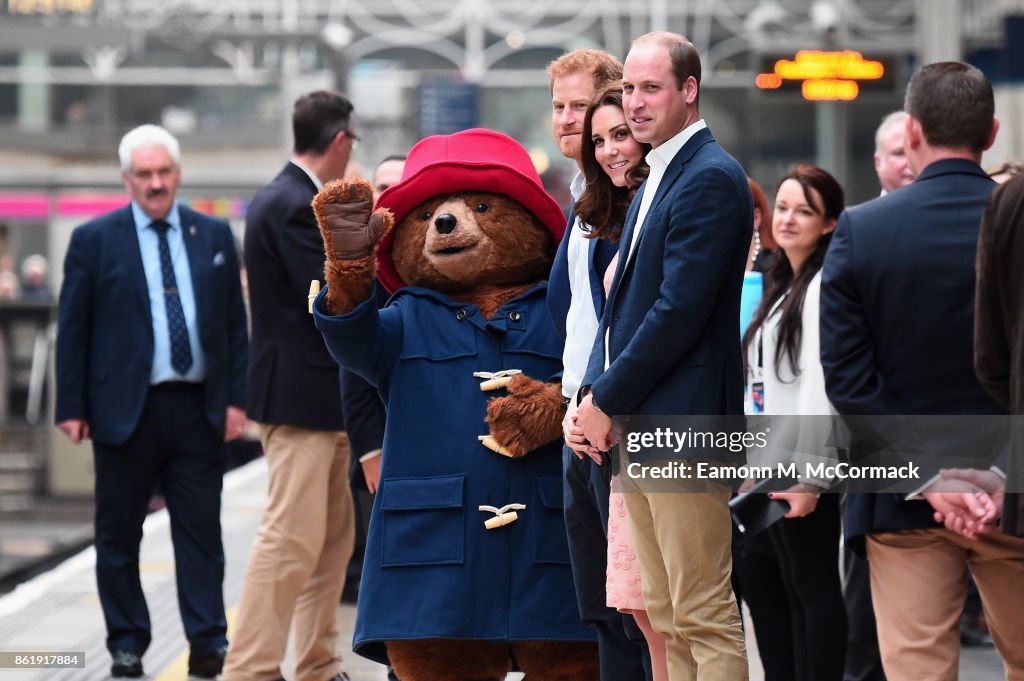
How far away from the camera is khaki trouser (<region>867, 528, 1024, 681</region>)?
4473 mm

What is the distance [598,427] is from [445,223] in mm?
1080

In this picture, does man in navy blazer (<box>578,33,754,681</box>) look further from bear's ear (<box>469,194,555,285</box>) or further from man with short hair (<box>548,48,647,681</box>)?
bear's ear (<box>469,194,555,285</box>)

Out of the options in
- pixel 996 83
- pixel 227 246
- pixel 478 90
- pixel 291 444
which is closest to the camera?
pixel 291 444

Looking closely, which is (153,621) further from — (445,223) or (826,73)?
(826,73)

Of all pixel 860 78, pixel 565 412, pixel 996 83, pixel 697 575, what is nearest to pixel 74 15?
pixel 860 78

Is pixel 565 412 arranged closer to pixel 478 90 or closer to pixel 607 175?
pixel 607 175

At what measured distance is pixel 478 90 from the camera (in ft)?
81.6

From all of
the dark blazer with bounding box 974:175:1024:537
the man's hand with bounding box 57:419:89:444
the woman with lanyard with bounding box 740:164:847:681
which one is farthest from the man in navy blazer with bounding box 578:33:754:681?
the man's hand with bounding box 57:419:89:444

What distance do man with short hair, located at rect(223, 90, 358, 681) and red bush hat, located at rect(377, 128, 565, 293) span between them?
3.31 feet

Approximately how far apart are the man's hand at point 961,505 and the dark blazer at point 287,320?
2.68 metres

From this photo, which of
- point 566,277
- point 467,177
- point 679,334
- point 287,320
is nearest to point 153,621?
point 287,320

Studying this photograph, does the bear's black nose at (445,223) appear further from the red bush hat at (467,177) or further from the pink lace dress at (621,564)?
the pink lace dress at (621,564)

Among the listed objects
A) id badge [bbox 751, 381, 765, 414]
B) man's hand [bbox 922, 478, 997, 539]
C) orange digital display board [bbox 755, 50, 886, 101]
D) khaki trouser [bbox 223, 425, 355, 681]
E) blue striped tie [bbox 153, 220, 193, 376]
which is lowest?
khaki trouser [bbox 223, 425, 355, 681]

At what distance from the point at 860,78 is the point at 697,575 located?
11.2m
